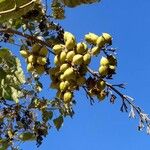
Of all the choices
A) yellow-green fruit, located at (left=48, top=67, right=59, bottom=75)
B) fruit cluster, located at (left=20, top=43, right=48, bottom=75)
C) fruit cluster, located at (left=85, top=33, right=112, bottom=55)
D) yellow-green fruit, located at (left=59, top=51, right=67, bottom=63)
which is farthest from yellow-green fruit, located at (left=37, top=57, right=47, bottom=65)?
fruit cluster, located at (left=85, top=33, right=112, bottom=55)

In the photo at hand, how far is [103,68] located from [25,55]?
0.78m

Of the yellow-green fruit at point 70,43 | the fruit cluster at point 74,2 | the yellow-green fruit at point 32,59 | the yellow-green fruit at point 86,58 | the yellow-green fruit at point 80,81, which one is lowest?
the yellow-green fruit at point 80,81

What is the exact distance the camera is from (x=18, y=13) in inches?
146

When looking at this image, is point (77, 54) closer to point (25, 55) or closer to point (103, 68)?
point (103, 68)

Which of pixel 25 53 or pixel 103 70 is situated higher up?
pixel 25 53

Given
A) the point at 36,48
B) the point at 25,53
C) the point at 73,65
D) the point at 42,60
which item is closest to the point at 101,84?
the point at 73,65

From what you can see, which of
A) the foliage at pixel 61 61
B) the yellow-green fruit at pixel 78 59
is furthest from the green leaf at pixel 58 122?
the yellow-green fruit at pixel 78 59

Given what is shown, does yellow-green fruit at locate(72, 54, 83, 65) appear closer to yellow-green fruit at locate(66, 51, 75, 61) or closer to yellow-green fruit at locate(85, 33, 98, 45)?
yellow-green fruit at locate(66, 51, 75, 61)

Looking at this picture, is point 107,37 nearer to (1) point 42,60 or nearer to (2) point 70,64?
(2) point 70,64

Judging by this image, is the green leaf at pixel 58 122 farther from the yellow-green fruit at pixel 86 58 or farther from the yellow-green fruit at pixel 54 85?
the yellow-green fruit at pixel 86 58

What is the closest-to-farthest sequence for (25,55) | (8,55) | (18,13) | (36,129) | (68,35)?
(18,13)
(68,35)
(25,55)
(8,55)
(36,129)

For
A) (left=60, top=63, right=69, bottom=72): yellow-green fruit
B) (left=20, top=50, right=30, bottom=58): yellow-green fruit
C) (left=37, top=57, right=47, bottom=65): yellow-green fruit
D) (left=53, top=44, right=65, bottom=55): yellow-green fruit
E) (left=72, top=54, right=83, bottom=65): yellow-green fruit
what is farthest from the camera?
(left=20, top=50, right=30, bottom=58): yellow-green fruit

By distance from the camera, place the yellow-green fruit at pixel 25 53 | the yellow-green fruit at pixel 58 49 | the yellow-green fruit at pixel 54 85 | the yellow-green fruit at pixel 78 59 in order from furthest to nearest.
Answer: the yellow-green fruit at pixel 25 53, the yellow-green fruit at pixel 54 85, the yellow-green fruit at pixel 58 49, the yellow-green fruit at pixel 78 59

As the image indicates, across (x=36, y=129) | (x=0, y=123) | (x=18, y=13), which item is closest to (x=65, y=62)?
(x=18, y=13)
